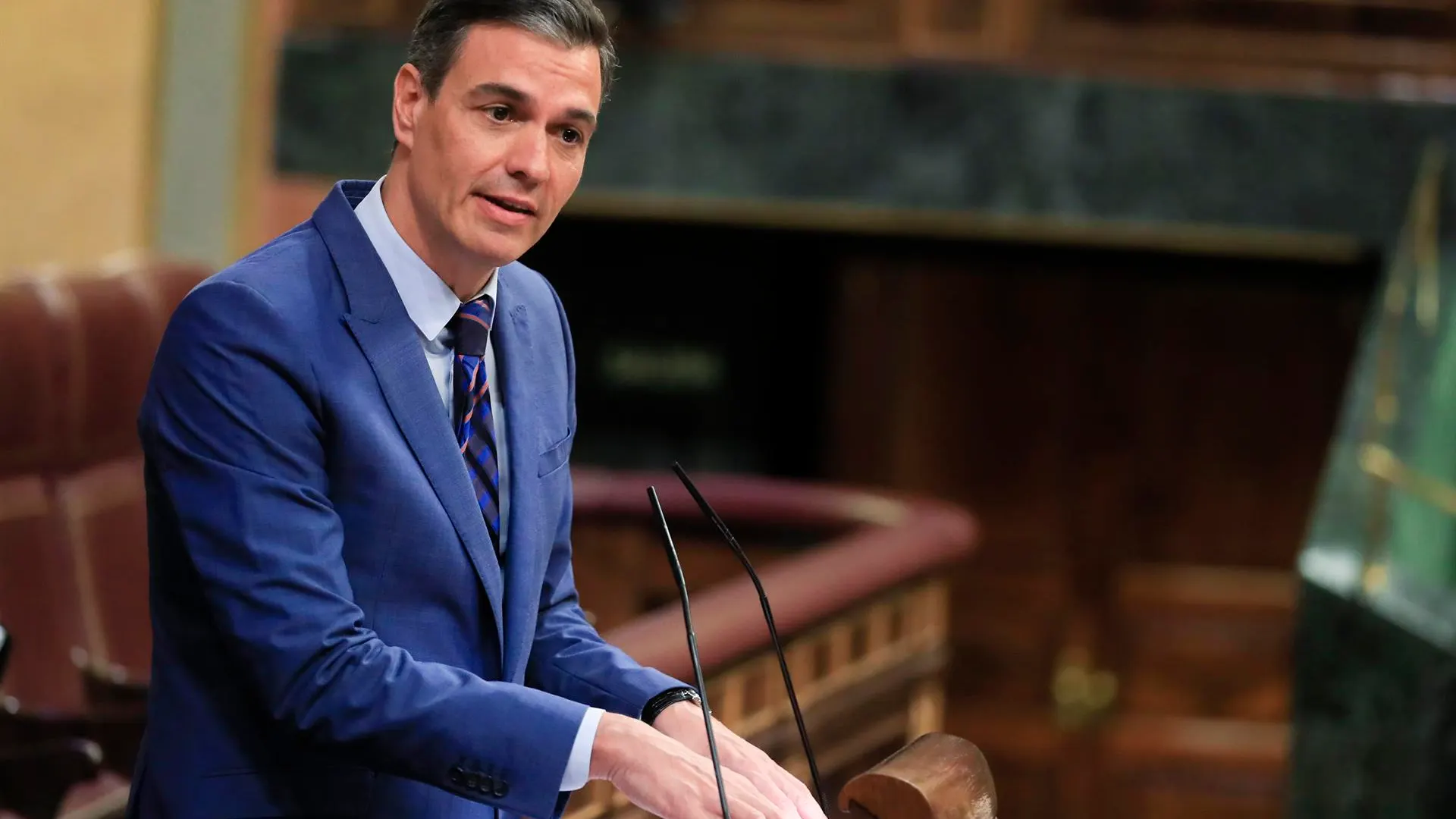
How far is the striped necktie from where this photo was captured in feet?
4.73

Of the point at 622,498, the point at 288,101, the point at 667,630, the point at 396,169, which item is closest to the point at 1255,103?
the point at 622,498

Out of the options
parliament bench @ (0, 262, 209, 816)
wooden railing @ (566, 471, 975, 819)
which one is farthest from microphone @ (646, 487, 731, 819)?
parliament bench @ (0, 262, 209, 816)

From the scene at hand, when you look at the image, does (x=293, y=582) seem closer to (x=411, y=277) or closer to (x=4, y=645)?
(x=411, y=277)

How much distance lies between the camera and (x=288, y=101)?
→ 17.2 feet

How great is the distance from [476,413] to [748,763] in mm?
343

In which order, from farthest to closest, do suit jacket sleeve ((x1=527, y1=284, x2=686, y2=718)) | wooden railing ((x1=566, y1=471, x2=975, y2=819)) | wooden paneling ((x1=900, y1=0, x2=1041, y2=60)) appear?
1. wooden paneling ((x1=900, y1=0, x2=1041, y2=60))
2. wooden railing ((x1=566, y1=471, x2=975, y2=819))
3. suit jacket sleeve ((x1=527, y1=284, x2=686, y2=718))

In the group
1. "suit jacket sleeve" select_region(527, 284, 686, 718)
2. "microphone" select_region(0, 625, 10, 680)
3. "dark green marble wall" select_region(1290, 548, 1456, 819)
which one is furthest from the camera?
"dark green marble wall" select_region(1290, 548, 1456, 819)

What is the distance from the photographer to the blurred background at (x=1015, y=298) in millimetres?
4281

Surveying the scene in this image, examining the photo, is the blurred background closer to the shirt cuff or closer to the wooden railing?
the wooden railing

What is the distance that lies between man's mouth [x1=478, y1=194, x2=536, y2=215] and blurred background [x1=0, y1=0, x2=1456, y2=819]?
1.90m

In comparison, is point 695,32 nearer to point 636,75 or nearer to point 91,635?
point 636,75

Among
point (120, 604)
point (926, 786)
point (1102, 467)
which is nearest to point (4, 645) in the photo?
point (926, 786)

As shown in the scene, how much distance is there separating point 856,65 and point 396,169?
4020 mm

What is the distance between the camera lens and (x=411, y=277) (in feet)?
4.71
